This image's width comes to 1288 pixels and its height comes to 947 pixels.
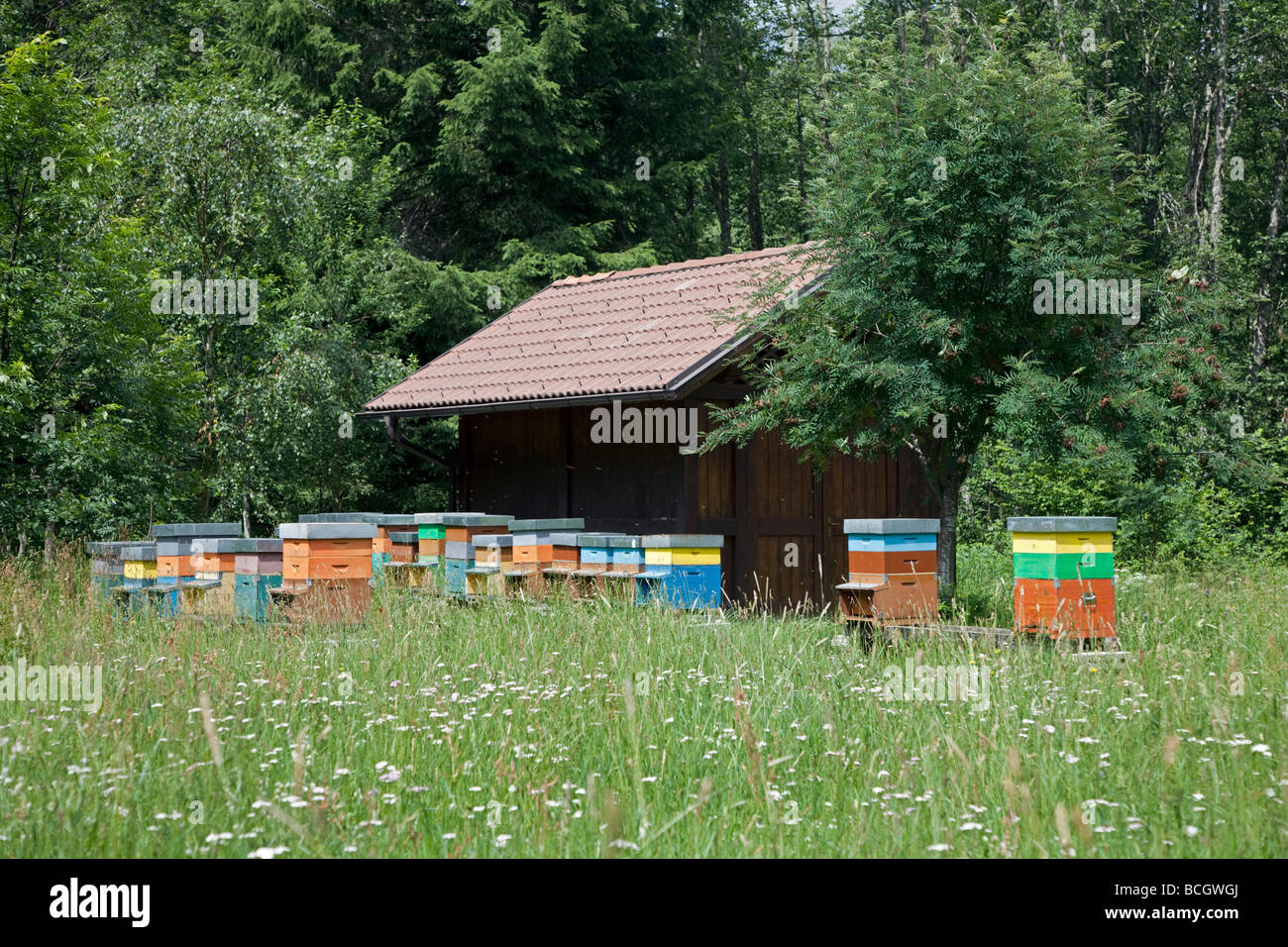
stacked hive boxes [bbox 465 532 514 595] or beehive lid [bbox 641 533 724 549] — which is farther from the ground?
beehive lid [bbox 641 533 724 549]

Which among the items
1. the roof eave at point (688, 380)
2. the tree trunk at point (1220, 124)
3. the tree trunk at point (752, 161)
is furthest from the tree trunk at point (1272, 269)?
the roof eave at point (688, 380)

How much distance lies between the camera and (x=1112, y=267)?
11.4 metres

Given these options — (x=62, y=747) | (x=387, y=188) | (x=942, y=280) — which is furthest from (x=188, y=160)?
(x=62, y=747)

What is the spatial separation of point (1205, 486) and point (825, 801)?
56.3 feet

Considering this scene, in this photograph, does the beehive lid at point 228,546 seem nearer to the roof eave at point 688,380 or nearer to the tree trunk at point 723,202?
the roof eave at point 688,380

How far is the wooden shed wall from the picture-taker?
1446 centimetres

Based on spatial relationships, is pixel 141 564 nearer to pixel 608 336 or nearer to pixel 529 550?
pixel 529 550

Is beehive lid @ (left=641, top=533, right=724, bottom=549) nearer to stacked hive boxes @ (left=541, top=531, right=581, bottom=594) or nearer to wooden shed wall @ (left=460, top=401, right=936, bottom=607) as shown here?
stacked hive boxes @ (left=541, top=531, right=581, bottom=594)

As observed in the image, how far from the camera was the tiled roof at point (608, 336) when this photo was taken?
13.9m

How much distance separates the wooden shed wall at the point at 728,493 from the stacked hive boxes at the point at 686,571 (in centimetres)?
310

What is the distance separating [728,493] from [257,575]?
21.2 feet

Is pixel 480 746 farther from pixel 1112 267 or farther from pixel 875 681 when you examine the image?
pixel 1112 267

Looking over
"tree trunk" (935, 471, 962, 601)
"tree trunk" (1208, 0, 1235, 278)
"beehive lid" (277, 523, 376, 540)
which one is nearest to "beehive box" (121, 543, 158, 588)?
"beehive lid" (277, 523, 376, 540)

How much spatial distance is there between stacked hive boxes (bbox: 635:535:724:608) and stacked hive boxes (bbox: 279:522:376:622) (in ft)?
8.59
